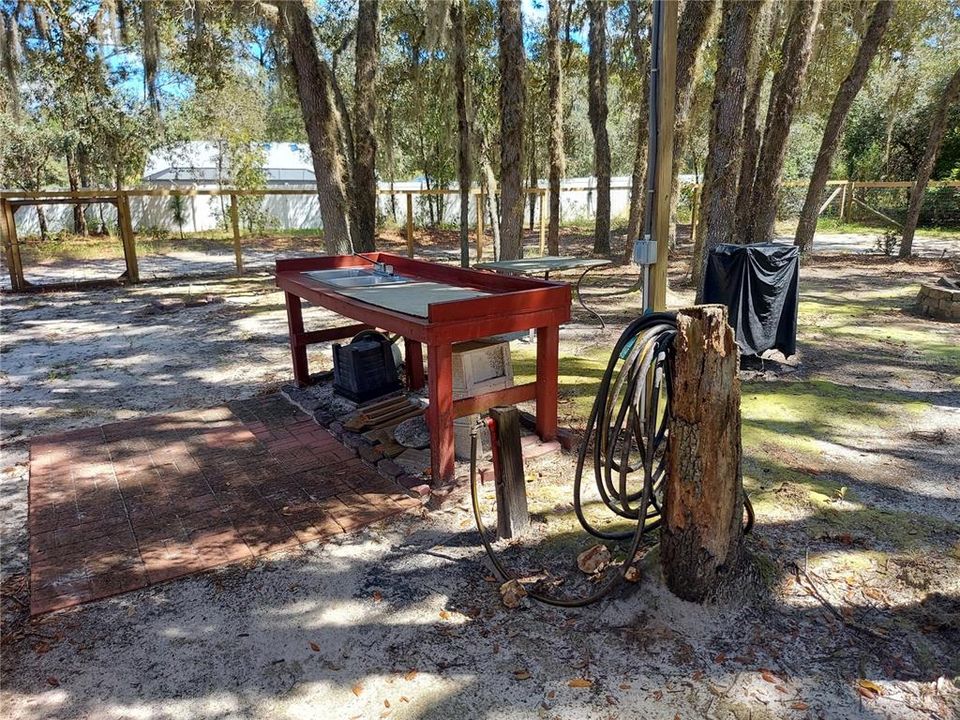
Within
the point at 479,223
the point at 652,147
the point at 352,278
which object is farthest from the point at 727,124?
the point at 479,223

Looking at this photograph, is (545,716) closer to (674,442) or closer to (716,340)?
(674,442)

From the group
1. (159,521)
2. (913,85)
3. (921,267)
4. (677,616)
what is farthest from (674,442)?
(913,85)

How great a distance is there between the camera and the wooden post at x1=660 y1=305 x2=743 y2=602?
86.2 inches

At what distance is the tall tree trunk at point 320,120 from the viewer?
807 centimetres

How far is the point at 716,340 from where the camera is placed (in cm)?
217

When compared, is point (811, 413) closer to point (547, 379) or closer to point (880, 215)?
point (547, 379)

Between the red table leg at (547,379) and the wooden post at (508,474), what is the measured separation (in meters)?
0.87

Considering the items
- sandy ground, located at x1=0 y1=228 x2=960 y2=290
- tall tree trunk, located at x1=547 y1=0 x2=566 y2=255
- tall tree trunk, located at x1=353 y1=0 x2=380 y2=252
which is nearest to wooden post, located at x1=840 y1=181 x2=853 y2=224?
sandy ground, located at x1=0 y1=228 x2=960 y2=290

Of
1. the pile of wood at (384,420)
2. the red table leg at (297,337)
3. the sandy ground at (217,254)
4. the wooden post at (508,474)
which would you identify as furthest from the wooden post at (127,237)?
the wooden post at (508,474)

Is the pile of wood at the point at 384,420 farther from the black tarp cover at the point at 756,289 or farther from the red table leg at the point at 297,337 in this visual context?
the black tarp cover at the point at 756,289

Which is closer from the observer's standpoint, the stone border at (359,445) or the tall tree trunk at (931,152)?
the stone border at (359,445)

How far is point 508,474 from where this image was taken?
9.45ft

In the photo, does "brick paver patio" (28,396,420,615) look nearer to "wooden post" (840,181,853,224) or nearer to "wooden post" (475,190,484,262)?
"wooden post" (475,190,484,262)

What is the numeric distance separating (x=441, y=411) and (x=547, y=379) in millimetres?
794
